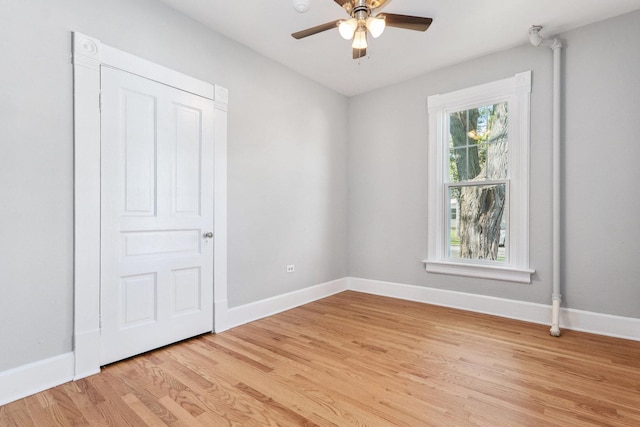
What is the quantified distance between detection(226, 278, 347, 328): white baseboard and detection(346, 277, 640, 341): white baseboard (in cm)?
43

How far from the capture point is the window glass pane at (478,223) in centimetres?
354

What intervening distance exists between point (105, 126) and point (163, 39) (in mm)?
923

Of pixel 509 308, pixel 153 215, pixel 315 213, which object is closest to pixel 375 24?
pixel 153 215

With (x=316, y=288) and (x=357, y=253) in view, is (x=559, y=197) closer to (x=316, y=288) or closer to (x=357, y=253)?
(x=357, y=253)

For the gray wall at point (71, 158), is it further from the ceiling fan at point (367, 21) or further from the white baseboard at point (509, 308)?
the ceiling fan at point (367, 21)

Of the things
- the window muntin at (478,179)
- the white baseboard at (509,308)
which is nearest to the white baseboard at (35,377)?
the white baseboard at (509,308)

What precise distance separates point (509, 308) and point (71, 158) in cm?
410

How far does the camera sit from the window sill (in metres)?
3.29

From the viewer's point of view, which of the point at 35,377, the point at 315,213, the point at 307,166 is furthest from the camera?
the point at 315,213

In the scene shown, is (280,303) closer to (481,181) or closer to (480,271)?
(480,271)

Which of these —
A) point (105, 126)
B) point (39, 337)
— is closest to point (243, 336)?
point (39, 337)

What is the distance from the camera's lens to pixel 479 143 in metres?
3.68

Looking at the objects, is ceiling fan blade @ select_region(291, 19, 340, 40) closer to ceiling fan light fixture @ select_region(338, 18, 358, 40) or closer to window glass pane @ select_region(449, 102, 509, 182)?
ceiling fan light fixture @ select_region(338, 18, 358, 40)

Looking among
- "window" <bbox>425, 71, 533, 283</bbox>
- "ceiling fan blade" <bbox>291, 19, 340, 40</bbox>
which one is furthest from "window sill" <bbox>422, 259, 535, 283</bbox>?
"ceiling fan blade" <bbox>291, 19, 340, 40</bbox>
